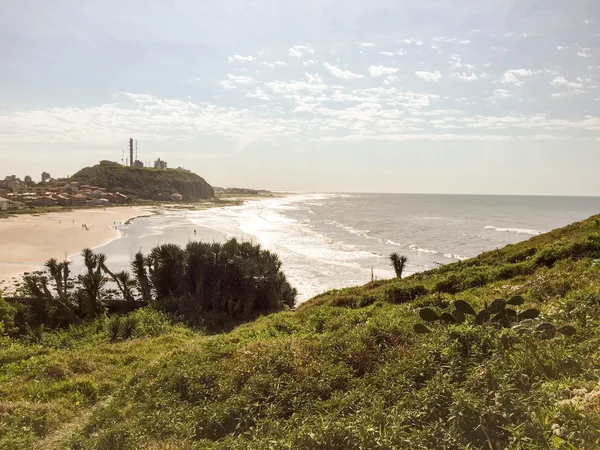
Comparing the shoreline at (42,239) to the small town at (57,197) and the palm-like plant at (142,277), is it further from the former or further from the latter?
Result: the small town at (57,197)

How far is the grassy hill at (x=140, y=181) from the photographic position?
155125 millimetres

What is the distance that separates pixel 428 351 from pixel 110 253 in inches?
1842

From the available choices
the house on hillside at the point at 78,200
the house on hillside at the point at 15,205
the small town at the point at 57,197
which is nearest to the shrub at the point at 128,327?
the small town at the point at 57,197

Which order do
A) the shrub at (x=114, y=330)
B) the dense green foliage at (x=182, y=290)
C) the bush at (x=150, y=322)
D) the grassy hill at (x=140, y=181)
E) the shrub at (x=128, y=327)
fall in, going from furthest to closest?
the grassy hill at (x=140, y=181) < the dense green foliage at (x=182, y=290) < the bush at (x=150, y=322) < the shrub at (x=128, y=327) < the shrub at (x=114, y=330)

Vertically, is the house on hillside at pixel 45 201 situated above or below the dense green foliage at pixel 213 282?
above

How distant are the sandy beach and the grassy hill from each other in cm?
7344

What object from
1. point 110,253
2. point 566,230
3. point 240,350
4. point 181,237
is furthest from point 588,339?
point 181,237

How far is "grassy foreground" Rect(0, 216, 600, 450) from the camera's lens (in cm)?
434

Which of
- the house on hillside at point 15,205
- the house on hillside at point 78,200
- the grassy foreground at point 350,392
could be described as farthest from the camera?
the house on hillside at point 78,200

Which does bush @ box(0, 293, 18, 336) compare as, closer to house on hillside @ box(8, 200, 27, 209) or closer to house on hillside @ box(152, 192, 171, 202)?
house on hillside @ box(8, 200, 27, 209)

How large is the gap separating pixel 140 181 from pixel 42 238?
112 meters

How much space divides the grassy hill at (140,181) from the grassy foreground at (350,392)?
154 m

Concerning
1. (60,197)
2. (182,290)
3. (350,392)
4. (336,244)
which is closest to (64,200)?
(60,197)

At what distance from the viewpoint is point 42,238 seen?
2211 inches
